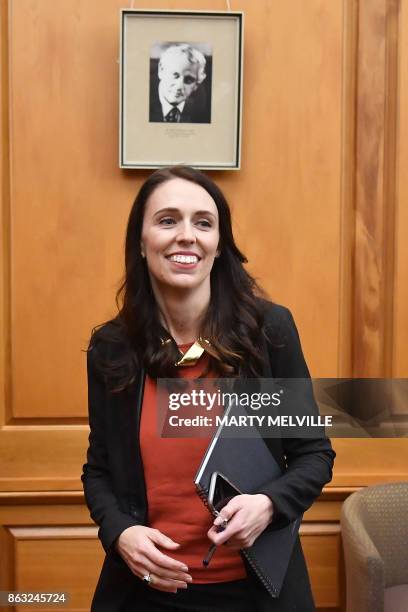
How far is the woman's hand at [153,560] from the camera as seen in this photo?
1.13m

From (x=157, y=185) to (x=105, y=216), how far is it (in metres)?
0.97

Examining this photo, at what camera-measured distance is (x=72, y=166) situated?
2242 millimetres

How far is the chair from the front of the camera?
1884 millimetres

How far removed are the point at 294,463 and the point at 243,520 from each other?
0.21 m

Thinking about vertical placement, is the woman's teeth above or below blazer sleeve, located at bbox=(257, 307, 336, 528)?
above

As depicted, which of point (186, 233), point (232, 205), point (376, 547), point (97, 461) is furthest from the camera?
point (232, 205)

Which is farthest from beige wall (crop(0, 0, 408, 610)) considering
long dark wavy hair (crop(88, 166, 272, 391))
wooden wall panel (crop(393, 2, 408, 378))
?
long dark wavy hair (crop(88, 166, 272, 391))

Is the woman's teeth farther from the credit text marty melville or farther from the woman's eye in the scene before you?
the credit text marty melville

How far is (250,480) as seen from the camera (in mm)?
1183

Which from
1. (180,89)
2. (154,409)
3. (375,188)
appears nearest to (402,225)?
(375,188)

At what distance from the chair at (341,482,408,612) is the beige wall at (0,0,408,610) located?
19cm

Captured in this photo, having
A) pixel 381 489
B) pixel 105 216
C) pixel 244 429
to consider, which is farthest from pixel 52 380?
pixel 244 429

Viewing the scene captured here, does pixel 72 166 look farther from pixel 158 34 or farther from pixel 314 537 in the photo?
pixel 314 537

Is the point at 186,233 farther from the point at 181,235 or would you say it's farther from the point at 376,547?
the point at 376,547
